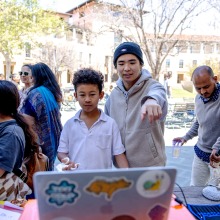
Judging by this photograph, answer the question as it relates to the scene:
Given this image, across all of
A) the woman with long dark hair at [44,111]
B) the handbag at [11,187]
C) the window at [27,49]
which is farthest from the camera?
the window at [27,49]

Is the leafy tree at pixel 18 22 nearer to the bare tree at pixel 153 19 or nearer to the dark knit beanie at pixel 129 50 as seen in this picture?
the bare tree at pixel 153 19

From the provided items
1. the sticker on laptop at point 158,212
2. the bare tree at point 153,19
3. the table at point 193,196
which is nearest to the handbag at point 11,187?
the table at point 193,196

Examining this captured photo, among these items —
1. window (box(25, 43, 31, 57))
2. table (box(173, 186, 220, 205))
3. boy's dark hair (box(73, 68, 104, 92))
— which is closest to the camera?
table (box(173, 186, 220, 205))

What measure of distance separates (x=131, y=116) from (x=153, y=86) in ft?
0.73

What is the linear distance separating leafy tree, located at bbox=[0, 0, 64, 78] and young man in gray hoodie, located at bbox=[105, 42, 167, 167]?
48.9 feet

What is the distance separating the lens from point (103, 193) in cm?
71

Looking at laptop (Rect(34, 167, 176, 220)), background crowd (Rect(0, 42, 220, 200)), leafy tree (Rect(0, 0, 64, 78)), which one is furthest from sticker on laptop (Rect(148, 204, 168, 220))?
leafy tree (Rect(0, 0, 64, 78))

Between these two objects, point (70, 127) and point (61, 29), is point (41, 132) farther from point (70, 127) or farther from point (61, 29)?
point (61, 29)

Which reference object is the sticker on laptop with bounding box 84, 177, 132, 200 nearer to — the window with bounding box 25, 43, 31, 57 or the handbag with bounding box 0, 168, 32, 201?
the handbag with bounding box 0, 168, 32, 201

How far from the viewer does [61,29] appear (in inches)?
790

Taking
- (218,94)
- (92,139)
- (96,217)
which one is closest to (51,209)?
(96,217)

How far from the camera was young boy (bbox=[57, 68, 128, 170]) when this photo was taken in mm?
1681

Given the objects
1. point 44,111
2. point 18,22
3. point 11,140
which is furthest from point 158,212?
point 18,22

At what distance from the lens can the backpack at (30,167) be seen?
1787 millimetres
